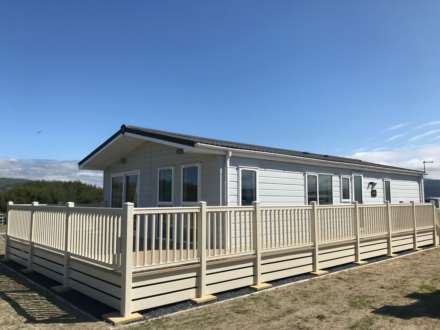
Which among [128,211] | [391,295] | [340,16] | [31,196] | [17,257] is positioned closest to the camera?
[128,211]

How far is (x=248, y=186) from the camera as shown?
28.3ft

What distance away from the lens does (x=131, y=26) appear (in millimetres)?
10719

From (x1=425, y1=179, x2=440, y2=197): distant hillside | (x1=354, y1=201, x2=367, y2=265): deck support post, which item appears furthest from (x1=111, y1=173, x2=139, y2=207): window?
(x1=425, y1=179, x2=440, y2=197): distant hillside

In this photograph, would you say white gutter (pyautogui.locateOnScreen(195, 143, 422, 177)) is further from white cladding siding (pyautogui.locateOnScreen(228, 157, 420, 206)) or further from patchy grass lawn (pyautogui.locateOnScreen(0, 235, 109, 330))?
Answer: patchy grass lawn (pyautogui.locateOnScreen(0, 235, 109, 330))

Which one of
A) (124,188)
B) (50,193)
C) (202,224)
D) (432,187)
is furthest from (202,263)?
(432,187)

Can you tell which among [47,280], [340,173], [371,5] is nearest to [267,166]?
[340,173]

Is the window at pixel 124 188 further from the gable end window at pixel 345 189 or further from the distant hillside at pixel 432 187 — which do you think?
the distant hillside at pixel 432 187

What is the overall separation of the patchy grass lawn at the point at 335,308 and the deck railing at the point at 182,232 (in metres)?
0.70

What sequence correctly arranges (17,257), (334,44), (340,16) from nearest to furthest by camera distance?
(17,257) < (340,16) < (334,44)

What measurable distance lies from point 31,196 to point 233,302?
82.8ft

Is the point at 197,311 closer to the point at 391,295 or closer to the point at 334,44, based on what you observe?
the point at 391,295

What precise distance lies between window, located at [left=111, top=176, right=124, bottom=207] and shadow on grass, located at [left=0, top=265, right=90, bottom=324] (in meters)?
5.26

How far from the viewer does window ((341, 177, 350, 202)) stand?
37.6ft

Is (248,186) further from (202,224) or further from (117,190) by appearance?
(117,190)
